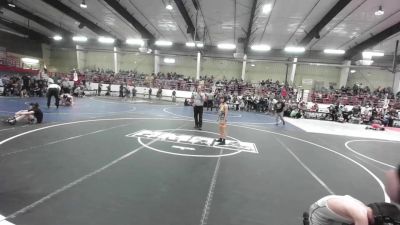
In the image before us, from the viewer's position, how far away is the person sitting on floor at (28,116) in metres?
8.88

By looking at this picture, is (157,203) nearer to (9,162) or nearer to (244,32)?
(9,162)

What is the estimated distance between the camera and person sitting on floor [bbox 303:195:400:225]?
2140 millimetres

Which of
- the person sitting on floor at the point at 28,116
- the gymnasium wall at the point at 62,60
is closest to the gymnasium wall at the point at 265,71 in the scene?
the gymnasium wall at the point at 62,60

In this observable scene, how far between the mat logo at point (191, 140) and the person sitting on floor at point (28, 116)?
3.28 metres

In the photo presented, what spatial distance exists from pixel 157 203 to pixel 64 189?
54.9 inches

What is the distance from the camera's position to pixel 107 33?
102 feet

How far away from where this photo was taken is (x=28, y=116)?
30.2 feet

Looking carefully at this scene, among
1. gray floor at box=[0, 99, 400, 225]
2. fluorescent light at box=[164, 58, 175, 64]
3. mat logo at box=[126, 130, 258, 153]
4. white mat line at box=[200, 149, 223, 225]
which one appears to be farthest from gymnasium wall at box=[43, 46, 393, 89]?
white mat line at box=[200, 149, 223, 225]

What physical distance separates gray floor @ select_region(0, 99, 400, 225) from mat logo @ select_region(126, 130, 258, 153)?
36 centimetres

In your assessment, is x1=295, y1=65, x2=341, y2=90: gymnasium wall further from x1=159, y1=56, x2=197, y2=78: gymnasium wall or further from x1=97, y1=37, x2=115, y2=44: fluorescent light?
x1=97, y1=37, x2=115, y2=44: fluorescent light

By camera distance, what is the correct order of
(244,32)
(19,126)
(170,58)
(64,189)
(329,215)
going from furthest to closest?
1. (170,58)
2. (244,32)
3. (19,126)
4. (64,189)
5. (329,215)

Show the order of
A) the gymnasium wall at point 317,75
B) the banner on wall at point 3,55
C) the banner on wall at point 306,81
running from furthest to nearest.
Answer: the banner on wall at point 306,81, the gymnasium wall at point 317,75, the banner on wall at point 3,55

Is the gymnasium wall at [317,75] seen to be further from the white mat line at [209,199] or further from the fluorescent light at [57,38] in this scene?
the white mat line at [209,199]

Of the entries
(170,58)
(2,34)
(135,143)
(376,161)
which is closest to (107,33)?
(170,58)
